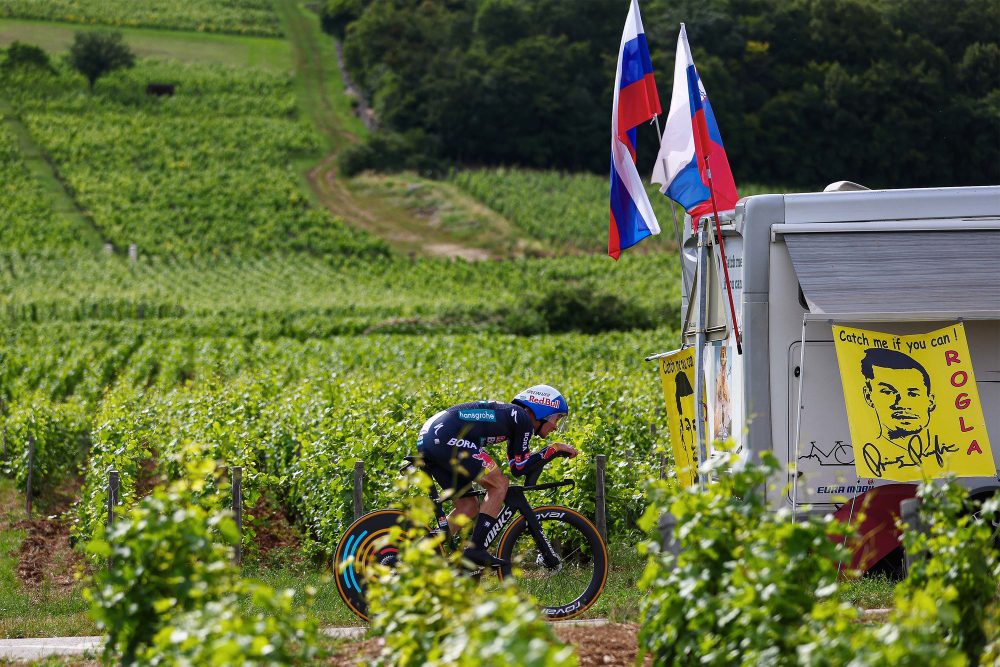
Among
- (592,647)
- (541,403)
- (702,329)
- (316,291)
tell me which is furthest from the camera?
(316,291)

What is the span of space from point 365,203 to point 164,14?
65.8 metres

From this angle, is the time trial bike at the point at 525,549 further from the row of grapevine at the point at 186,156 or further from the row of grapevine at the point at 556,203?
the row of grapevine at the point at 186,156

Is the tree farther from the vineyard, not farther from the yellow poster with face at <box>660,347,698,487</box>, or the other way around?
the yellow poster with face at <box>660,347,698,487</box>

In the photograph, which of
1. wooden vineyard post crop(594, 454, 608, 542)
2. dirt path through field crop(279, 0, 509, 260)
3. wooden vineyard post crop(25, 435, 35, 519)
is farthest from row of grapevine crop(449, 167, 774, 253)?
wooden vineyard post crop(594, 454, 608, 542)

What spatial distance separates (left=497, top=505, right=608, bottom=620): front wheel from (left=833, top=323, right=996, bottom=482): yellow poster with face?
2047mm

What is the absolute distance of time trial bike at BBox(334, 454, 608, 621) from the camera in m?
8.15

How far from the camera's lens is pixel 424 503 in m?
5.48

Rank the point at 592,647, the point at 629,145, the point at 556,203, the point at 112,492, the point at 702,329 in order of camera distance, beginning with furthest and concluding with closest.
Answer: the point at 556,203 → the point at 629,145 → the point at 112,492 → the point at 702,329 → the point at 592,647


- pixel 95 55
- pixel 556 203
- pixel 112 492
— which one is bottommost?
pixel 112 492

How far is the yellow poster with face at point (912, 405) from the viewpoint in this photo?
28.6 ft

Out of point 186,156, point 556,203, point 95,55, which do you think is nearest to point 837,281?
point 556,203

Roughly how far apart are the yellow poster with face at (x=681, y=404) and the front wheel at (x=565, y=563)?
2.37 m

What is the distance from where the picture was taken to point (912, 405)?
885cm

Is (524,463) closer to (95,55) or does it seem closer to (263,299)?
(263,299)
